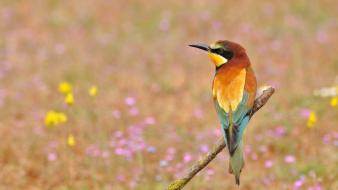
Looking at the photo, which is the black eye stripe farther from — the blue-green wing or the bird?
the blue-green wing

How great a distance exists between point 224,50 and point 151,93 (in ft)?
24.1

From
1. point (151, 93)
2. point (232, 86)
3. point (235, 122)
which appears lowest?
point (151, 93)

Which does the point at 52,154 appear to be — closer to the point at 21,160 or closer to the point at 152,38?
the point at 21,160

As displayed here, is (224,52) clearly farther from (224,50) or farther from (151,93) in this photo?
(151,93)

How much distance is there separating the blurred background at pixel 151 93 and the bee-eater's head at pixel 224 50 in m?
3.29

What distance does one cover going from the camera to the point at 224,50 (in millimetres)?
4223

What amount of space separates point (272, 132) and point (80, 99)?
136 inches

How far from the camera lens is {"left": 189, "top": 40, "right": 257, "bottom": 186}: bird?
4156mm

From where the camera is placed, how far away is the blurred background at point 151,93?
796 cm

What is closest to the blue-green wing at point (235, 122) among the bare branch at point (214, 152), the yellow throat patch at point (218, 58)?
the bare branch at point (214, 152)

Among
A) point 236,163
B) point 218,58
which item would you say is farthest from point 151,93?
point 236,163

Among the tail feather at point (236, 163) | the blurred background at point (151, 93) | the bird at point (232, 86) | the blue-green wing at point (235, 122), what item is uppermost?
the bird at point (232, 86)

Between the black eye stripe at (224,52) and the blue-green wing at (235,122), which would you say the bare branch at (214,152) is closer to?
the blue-green wing at (235,122)

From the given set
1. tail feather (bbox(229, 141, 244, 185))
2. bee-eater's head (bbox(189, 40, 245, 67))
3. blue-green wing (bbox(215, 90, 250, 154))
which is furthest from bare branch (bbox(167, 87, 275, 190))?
bee-eater's head (bbox(189, 40, 245, 67))
